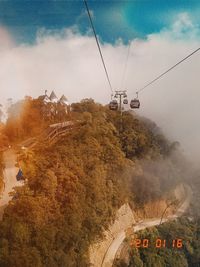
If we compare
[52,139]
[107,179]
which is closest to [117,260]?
[107,179]

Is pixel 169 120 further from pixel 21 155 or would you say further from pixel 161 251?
pixel 21 155

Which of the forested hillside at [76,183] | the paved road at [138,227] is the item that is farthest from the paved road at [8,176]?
the paved road at [138,227]
